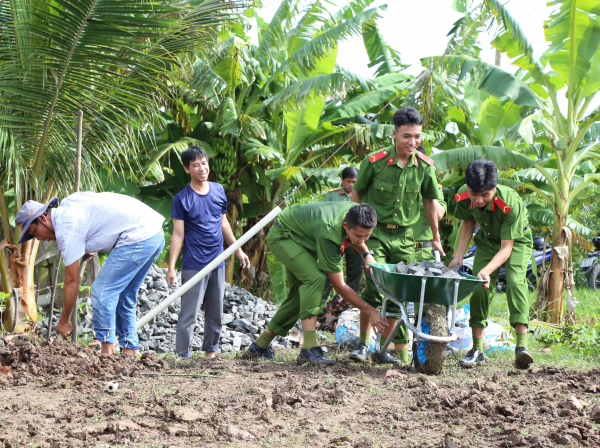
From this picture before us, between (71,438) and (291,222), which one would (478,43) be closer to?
(291,222)

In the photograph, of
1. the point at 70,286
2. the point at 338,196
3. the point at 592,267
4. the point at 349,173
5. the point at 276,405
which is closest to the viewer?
the point at 276,405

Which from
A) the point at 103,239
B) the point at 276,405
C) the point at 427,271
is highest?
the point at 103,239

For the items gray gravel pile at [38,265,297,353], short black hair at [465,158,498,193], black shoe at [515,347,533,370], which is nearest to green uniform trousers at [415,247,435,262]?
short black hair at [465,158,498,193]

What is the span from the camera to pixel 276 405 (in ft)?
11.8

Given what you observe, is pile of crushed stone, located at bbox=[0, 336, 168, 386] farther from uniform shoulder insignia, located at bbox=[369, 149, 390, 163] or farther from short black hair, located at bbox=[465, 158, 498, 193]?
short black hair, located at bbox=[465, 158, 498, 193]

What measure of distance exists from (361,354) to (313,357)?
42 centimetres

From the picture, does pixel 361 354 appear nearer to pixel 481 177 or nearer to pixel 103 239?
pixel 481 177

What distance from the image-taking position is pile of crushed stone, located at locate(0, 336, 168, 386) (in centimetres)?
418

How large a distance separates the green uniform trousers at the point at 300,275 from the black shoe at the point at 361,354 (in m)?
0.49

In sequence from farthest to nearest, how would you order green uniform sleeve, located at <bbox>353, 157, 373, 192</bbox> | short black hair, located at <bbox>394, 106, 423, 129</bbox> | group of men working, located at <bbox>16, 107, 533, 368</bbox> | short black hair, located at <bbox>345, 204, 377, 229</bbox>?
green uniform sleeve, located at <bbox>353, 157, 373, 192</bbox> < short black hair, located at <bbox>394, 106, 423, 129</bbox> < group of men working, located at <bbox>16, 107, 533, 368</bbox> < short black hair, located at <bbox>345, 204, 377, 229</bbox>

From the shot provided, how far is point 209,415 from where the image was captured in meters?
3.35

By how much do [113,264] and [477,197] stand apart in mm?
2800

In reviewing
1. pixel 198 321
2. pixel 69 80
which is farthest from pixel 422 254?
pixel 198 321

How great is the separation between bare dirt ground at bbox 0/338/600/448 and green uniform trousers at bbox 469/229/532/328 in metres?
0.49
